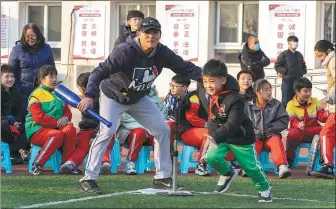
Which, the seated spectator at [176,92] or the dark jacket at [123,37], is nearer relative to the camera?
the dark jacket at [123,37]

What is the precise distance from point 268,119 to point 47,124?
2946 mm

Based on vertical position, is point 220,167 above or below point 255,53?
below

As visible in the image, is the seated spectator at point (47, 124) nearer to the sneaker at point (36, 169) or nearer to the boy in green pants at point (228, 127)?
the sneaker at point (36, 169)

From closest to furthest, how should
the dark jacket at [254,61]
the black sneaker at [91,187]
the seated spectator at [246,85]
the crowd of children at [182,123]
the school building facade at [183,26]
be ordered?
the black sneaker at [91,187] → the crowd of children at [182,123] → the seated spectator at [246,85] → the dark jacket at [254,61] → the school building facade at [183,26]

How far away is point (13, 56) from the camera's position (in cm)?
1561

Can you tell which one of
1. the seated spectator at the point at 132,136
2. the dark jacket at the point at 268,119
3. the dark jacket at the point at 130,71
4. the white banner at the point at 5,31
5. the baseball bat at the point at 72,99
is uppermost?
the white banner at the point at 5,31

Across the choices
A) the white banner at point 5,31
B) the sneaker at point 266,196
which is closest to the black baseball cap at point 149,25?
the sneaker at point 266,196

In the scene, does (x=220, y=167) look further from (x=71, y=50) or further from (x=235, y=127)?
(x=71, y=50)

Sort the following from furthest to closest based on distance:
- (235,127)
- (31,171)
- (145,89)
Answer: (31,171) < (145,89) < (235,127)

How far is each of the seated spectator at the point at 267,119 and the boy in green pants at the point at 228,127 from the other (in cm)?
287

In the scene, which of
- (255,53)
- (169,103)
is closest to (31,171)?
(169,103)

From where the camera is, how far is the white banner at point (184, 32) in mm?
26500

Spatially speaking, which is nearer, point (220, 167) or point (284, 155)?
point (220, 167)

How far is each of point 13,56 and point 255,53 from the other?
5542 millimetres
